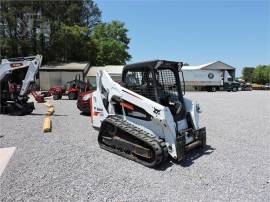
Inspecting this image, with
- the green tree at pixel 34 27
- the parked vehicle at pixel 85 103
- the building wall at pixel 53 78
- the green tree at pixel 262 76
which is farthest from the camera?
the green tree at pixel 262 76

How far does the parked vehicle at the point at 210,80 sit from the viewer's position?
39.1 m

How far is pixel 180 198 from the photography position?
4.00 metres

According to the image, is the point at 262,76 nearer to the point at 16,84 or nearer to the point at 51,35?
the point at 51,35

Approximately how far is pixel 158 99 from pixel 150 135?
0.79m

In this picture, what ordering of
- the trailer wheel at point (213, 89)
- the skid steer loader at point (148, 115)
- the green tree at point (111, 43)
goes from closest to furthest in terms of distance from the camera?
the skid steer loader at point (148, 115), the trailer wheel at point (213, 89), the green tree at point (111, 43)

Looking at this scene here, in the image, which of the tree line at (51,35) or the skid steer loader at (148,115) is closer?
the skid steer loader at (148,115)

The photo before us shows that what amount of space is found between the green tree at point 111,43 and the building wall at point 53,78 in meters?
11.0

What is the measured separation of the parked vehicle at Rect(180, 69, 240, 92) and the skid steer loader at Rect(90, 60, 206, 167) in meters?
33.9

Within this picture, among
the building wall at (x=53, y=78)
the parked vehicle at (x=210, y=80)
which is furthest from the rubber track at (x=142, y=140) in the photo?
the parked vehicle at (x=210, y=80)

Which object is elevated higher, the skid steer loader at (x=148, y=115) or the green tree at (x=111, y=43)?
the green tree at (x=111, y=43)

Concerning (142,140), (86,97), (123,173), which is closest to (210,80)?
(86,97)

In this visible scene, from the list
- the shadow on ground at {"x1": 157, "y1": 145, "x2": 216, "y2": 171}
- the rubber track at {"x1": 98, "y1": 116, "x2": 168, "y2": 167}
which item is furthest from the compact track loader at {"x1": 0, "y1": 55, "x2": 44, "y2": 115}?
the shadow on ground at {"x1": 157, "y1": 145, "x2": 216, "y2": 171}

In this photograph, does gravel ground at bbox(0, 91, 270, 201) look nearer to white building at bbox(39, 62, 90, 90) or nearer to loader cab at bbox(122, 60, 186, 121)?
loader cab at bbox(122, 60, 186, 121)

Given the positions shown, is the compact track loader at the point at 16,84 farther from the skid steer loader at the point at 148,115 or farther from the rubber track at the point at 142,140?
the rubber track at the point at 142,140
